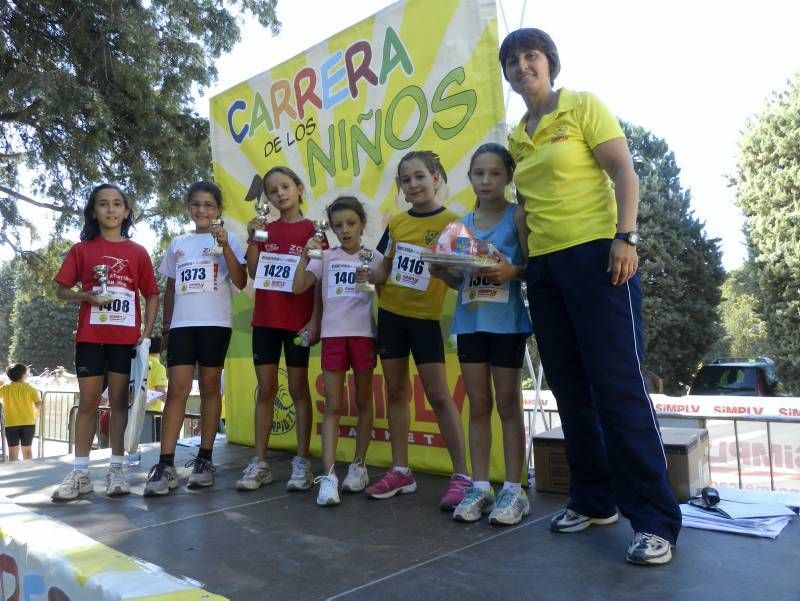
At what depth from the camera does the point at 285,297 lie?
3469mm

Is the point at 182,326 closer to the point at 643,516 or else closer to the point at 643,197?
the point at 643,516

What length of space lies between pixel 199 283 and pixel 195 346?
341mm

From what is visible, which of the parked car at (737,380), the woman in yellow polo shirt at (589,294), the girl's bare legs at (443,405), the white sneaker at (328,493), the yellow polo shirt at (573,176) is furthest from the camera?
the parked car at (737,380)

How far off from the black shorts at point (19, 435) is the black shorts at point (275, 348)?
7063 mm

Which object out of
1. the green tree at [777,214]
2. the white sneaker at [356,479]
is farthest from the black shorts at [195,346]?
the green tree at [777,214]

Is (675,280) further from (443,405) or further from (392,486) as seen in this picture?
(392,486)

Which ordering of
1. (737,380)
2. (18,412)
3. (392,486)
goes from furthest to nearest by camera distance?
(737,380), (18,412), (392,486)

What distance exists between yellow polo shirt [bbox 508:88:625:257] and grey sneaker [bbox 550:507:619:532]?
1010 millimetres

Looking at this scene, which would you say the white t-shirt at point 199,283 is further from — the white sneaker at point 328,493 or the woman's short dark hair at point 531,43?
the woman's short dark hair at point 531,43

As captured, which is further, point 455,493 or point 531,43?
point 455,493

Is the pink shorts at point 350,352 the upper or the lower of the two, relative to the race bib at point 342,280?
lower

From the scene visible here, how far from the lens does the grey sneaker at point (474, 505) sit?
2586 mm

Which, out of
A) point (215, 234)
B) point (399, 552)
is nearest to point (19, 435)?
point (215, 234)

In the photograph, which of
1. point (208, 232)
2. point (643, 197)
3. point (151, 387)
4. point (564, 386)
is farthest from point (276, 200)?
point (643, 197)
